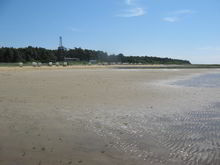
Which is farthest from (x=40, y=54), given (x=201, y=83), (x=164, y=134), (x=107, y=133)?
(x=164, y=134)

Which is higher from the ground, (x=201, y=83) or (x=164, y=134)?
(x=164, y=134)

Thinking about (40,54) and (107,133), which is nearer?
(107,133)

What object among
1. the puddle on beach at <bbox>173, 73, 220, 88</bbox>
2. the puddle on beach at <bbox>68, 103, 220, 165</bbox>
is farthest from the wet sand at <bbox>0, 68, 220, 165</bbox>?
the puddle on beach at <bbox>173, 73, 220, 88</bbox>

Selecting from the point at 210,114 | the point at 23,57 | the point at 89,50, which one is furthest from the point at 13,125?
the point at 89,50

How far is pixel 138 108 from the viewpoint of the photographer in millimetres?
9234

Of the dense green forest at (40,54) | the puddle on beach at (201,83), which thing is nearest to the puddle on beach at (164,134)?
the puddle on beach at (201,83)

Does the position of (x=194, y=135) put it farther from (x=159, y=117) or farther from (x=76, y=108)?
(x=76, y=108)

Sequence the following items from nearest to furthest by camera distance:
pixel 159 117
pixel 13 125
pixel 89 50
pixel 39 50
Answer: pixel 13 125 → pixel 159 117 → pixel 39 50 → pixel 89 50

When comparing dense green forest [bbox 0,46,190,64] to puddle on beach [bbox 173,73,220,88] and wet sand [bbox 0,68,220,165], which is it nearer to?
Result: puddle on beach [bbox 173,73,220,88]

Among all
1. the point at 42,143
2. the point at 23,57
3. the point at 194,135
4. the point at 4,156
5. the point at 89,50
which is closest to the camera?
the point at 4,156

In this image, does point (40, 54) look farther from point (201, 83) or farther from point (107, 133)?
point (107, 133)

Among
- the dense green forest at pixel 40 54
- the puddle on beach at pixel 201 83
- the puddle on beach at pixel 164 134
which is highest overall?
the dense green forest at pixel 40 54

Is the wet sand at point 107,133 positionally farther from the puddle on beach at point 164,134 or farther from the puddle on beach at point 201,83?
the puddle on beach at point 201,83

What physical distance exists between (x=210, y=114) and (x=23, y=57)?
9045 cm
